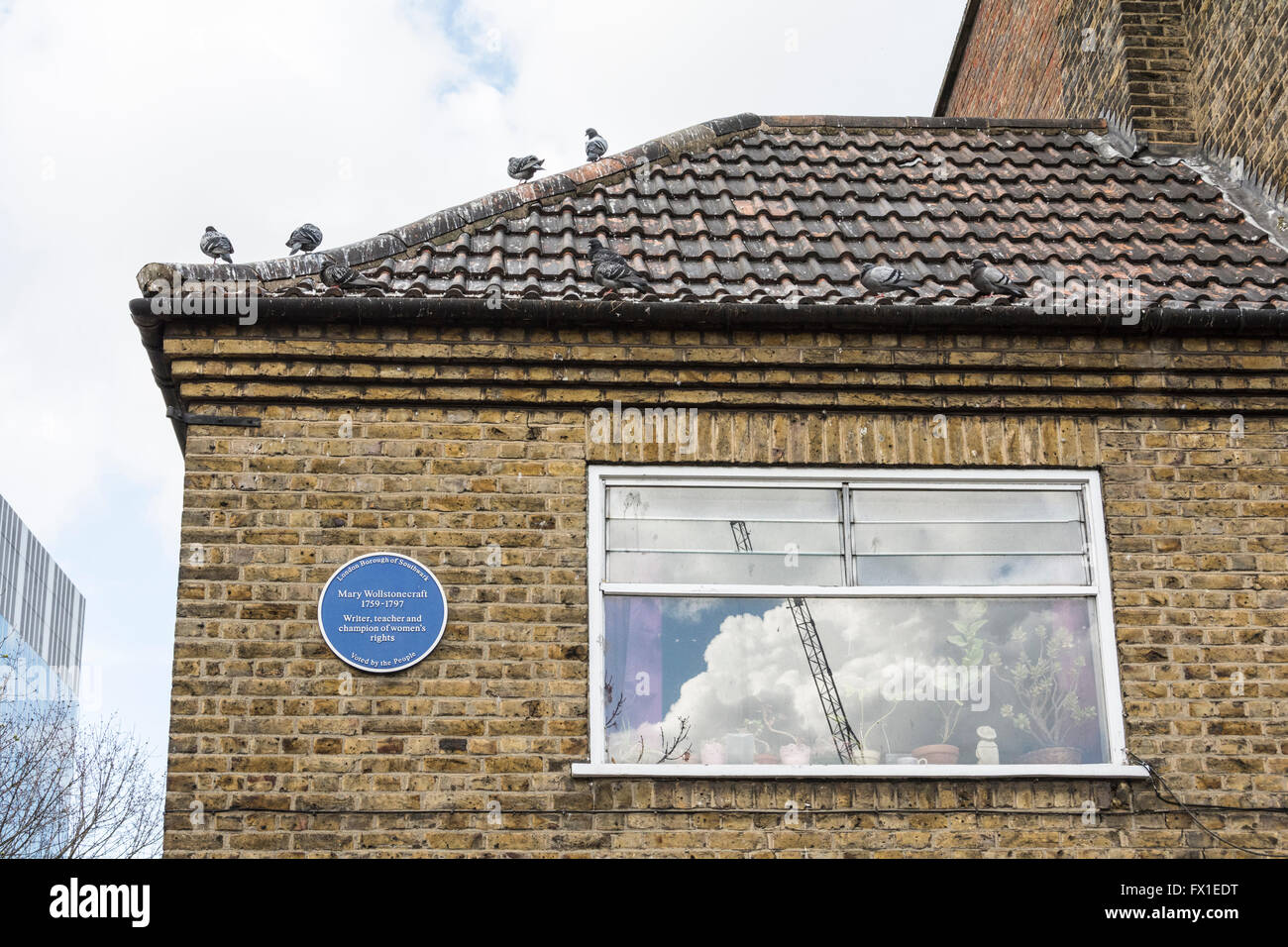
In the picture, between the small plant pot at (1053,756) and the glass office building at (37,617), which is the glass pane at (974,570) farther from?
the glass office building at (37,617)

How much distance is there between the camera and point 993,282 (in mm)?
7562

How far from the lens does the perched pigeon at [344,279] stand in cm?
749

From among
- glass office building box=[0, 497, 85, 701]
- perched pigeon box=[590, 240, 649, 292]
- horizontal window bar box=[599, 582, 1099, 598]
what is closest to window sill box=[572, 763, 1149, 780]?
horizontal window bar box=[599, 582, 1099, 598]

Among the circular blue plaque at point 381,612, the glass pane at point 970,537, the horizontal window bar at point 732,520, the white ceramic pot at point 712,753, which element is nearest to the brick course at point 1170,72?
the glass pane at point 970,537

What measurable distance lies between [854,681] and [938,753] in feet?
1.80

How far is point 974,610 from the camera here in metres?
7.21

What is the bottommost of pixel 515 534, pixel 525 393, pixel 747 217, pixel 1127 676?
pixel 1127 676

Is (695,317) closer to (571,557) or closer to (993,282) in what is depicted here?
(571,557)

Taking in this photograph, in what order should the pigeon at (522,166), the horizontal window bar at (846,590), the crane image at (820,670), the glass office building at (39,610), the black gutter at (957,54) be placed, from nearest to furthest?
the crane image at (820,670), the horizontal window bar at (846,590), the pigeon at (522,166), the black gutter at (957,54), the glass office building at (39,610)

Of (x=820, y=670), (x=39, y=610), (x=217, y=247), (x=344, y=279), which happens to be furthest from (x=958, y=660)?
(x=39, y=610)

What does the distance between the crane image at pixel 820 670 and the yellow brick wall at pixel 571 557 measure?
0.32 m
